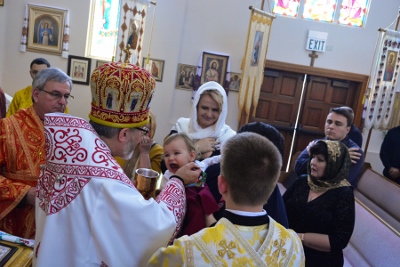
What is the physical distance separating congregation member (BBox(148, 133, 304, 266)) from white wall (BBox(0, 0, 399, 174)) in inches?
262

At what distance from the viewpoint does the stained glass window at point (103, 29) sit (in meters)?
7.49

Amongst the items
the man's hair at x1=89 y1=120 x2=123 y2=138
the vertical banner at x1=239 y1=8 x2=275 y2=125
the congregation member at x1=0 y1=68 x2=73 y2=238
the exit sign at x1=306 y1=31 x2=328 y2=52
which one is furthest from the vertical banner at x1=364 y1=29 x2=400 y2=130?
the man's hair at x1=89 y1=120 x2=123 y2=138

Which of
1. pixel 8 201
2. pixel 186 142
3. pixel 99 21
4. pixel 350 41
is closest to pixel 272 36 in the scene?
pixel 350 41

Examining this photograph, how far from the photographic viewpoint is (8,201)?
212cm

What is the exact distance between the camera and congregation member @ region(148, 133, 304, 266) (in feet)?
4.19

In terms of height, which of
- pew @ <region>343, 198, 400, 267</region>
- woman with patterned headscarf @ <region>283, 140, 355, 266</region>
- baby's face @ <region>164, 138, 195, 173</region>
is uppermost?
baby's face @ <region>164, 138, 195, 173</region>

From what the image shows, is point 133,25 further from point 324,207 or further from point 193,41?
point 324,207

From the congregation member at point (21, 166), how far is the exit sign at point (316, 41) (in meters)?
6.77

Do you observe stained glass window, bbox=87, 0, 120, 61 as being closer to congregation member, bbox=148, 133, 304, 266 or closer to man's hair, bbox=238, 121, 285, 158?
man's hair, bbox=238, 121, 285, 158

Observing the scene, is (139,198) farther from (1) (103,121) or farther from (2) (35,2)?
(2) (35,2)

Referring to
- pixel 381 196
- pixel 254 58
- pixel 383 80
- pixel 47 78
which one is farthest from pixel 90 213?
pixel 383 80

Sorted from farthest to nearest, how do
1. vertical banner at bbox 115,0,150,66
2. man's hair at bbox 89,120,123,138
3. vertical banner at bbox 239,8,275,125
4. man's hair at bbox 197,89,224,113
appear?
1. vertical banner at bbox 239,8,275,125
2. vertical banner at bbox 115,0,150,66
3. man's hair at bbox 197,89,224,113
4. man's hair at bbox 89,120,123,138

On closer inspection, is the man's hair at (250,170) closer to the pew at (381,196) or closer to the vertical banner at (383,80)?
the pew at (381,196)

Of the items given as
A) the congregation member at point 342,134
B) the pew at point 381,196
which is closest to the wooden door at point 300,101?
the pew at point 381,196
